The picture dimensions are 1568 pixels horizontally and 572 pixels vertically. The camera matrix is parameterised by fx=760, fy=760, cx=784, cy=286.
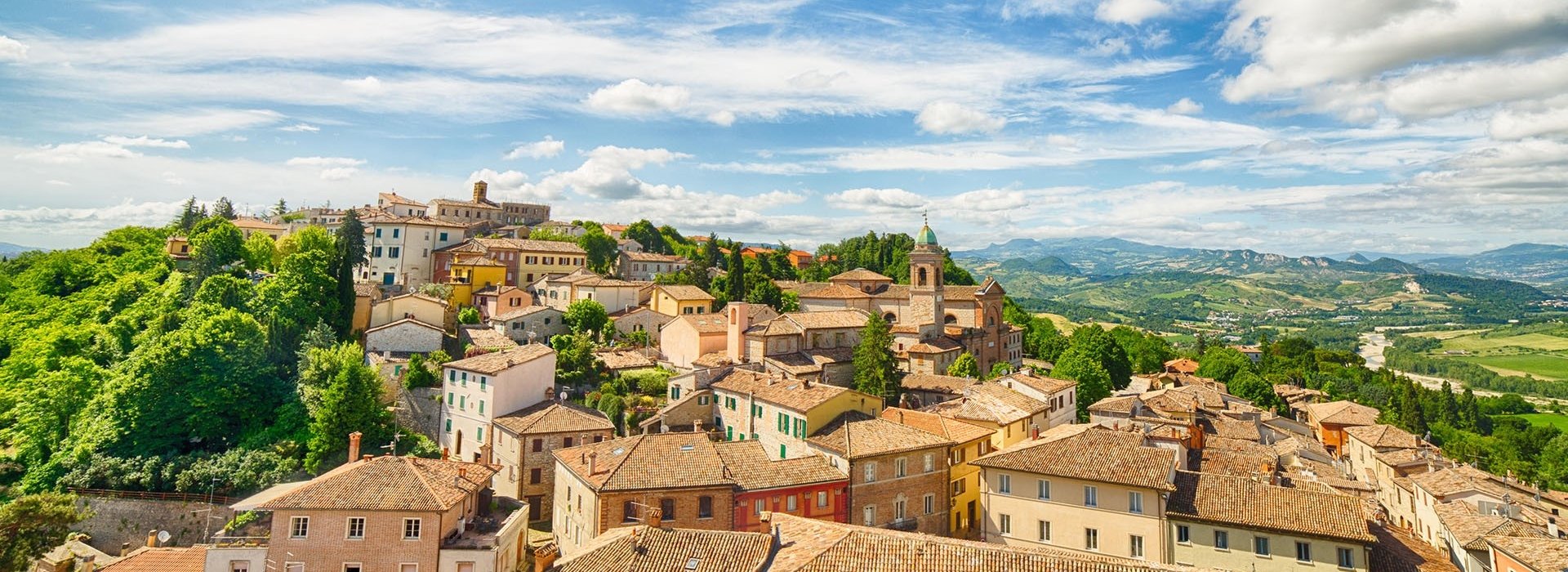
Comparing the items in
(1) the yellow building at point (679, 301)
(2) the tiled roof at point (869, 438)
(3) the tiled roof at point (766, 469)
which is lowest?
(3) the tiled roof at point (766, 469)

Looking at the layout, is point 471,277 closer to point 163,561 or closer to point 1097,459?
point 163,561

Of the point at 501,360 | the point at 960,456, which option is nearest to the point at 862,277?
the point at 960,456

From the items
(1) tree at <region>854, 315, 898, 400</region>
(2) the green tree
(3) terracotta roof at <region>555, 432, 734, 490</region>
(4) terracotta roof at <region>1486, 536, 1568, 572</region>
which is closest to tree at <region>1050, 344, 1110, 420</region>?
(1) tree at <region>854, 315, 898, 400</region>

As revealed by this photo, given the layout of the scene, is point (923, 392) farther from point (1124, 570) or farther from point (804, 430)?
point (1124, 570)

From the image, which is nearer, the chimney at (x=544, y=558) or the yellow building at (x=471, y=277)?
the chimney at (x=544, y=558)

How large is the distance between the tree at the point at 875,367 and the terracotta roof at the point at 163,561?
31.8 metres

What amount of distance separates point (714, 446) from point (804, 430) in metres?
4.51

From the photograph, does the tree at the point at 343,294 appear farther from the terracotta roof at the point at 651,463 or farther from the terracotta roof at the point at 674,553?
the terracotta roof at the point at 674,553

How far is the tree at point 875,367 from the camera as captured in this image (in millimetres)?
45750

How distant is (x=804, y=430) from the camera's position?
34.7m

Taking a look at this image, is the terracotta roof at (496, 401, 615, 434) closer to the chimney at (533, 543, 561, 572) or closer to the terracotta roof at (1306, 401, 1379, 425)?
the chimney at (533, 543, 561, 572)

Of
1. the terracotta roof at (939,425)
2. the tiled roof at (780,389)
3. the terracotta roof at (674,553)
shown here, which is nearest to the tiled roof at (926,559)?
the terracotta roof at (674,553)

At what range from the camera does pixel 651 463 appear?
1155 inches

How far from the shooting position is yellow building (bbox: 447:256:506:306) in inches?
2415
